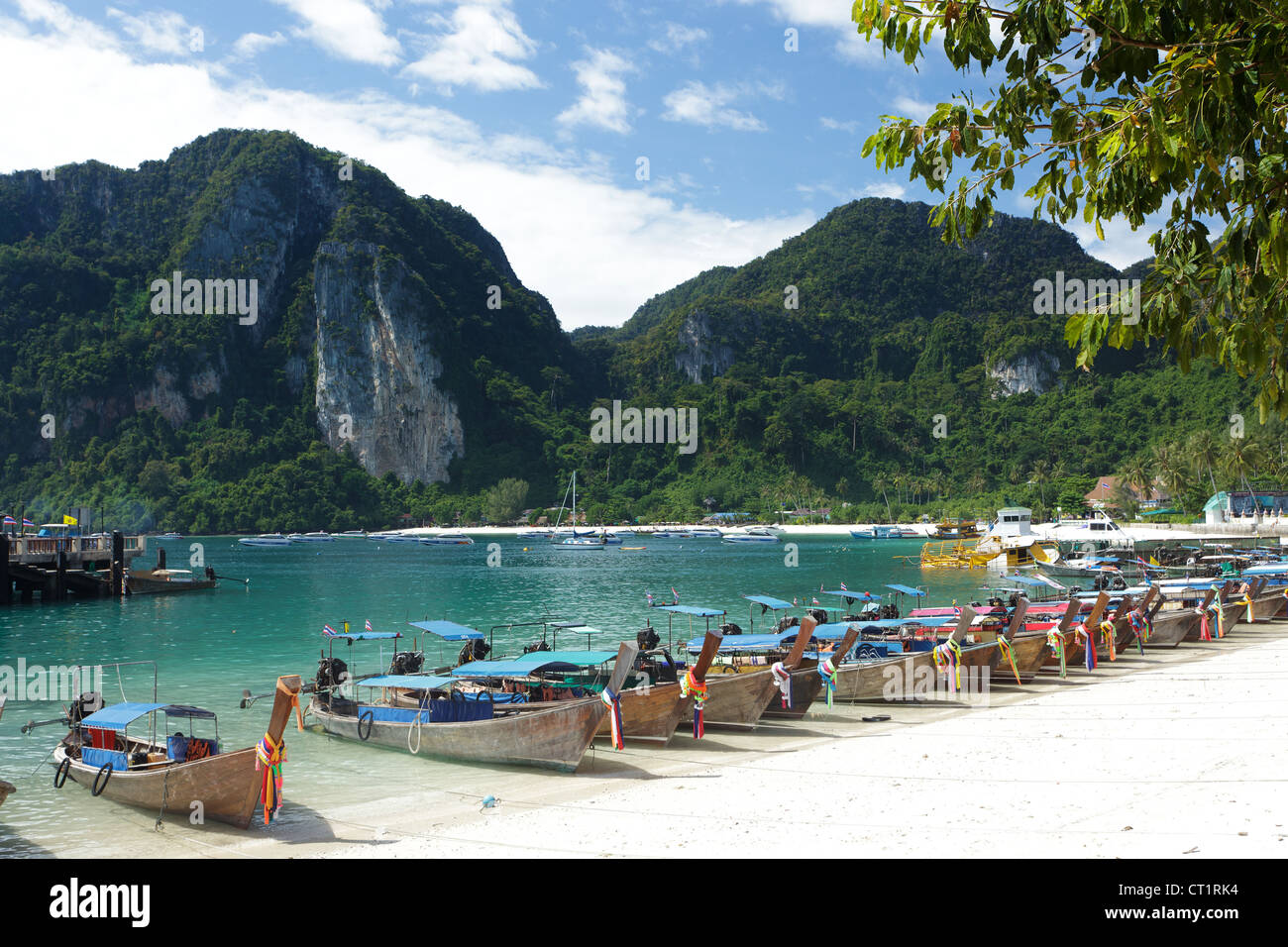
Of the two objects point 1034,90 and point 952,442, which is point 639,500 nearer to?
point 952,442

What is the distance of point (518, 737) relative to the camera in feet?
48.1

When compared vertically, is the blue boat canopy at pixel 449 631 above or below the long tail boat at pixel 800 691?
above

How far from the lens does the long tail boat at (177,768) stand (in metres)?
11.3

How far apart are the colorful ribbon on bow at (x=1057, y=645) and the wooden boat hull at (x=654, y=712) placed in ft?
37.6

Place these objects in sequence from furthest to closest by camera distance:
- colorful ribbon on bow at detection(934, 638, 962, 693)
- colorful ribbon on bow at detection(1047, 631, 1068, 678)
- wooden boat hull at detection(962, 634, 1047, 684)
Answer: colorful ribbon on bow at detection(1047, 631, 1068, 678) < wooden boat hull at detection(962, 634, 1047, 684) < colorful ribbon on bow at detection(934, 638, 962, 693)

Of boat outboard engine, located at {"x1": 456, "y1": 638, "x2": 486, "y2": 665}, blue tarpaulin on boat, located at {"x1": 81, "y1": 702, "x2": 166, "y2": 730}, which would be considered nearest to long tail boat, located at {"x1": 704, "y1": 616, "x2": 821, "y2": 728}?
boat outboard engine, located at {"x1": 456, "y1": 638, "x2": 486, "y2": 665}

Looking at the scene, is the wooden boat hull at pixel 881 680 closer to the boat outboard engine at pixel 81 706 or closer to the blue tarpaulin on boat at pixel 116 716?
the blue tarpaulin on boat at pixel 116 716

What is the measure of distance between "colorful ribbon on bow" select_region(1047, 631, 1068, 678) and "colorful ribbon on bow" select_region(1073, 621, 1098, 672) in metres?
0.86

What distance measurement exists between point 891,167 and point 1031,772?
8552 millimetres

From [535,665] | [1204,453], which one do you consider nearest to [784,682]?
[535,665]

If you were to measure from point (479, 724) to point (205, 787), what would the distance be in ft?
14.6

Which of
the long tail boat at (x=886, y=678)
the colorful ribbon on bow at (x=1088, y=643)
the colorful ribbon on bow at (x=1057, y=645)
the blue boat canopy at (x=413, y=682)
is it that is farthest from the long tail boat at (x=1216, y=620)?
the blue boat canopy at (x=413, y=682)

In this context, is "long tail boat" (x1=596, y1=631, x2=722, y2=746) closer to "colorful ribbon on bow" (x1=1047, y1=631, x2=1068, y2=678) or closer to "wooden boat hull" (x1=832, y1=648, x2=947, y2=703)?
"wooden boat hull" (x1=832, y1=648, x2=947, y2=703)

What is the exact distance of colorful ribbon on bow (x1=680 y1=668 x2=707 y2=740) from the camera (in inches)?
633
